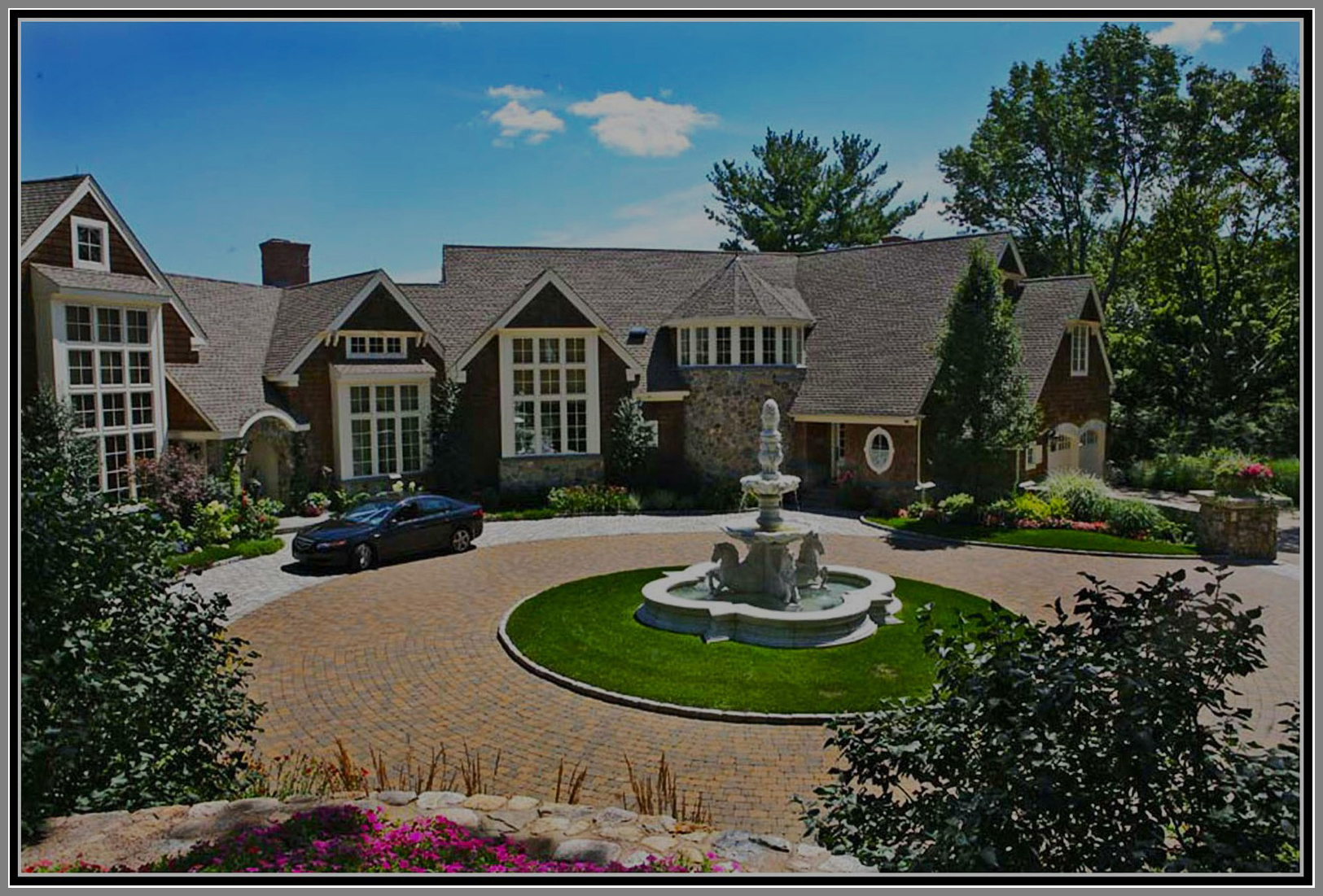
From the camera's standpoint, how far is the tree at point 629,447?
27.3 m

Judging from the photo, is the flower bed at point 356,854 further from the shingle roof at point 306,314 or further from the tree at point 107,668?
the shingle roof at point 306,314

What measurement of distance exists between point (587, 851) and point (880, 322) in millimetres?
24351

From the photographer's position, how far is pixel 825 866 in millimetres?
5781

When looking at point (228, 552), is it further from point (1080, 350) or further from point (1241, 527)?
point (1080, 350)

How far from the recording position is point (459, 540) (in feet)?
67.3

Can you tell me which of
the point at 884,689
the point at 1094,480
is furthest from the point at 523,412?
the point at 884,689

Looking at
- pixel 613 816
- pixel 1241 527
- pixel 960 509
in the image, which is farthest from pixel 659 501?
pixel 613 816

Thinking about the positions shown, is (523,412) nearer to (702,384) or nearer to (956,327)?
(702,384)

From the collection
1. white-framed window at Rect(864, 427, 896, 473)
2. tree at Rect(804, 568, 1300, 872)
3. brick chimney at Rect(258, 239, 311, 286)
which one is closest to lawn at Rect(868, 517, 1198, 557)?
white-framed window at Rect(864, 427, 896, 473)

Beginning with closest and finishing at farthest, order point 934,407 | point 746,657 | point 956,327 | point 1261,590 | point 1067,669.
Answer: point 1067,669 → point 746,657 → point 1261,590 → point 956,327 → point 934,407

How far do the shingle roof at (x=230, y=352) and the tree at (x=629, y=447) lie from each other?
29.5 feet

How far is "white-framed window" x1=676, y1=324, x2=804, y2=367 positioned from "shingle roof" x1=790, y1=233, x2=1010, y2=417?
1.03 m

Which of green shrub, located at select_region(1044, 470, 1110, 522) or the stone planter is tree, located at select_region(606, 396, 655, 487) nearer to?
green shrub, located at select_region(1044, 470, 1110, 522)

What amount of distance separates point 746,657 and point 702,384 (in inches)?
653
